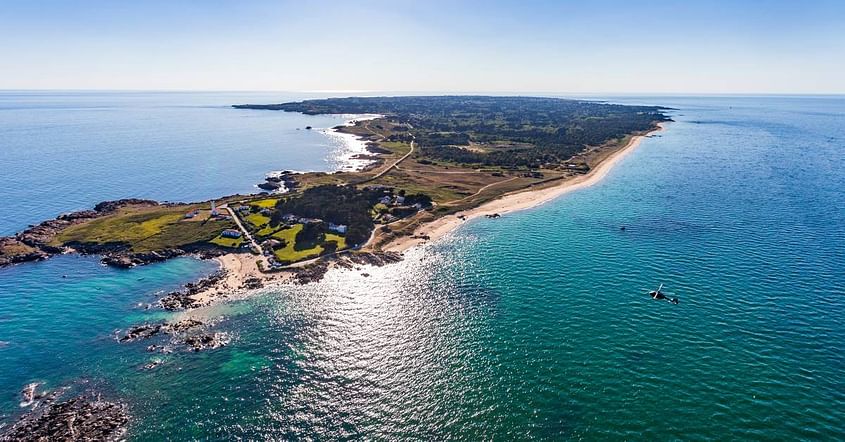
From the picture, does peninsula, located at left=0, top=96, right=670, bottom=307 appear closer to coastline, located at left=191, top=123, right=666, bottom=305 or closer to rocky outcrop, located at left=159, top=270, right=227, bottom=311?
coastline, located at left=191, top=123, right=666, bottom=305

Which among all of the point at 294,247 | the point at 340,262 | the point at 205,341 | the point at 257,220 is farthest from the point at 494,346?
the point at 257,220

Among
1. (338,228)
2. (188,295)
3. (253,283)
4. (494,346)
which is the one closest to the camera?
(494,346)

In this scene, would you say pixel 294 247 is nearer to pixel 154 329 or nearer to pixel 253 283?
pixel 253 283

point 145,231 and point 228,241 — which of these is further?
point 145,231

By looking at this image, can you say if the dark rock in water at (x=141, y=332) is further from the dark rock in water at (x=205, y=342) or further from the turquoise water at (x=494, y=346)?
the dark rock in water at (x=205, y=342)

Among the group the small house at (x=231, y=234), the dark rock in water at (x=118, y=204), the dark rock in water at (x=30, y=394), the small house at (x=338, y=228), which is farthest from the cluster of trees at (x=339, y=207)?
the dark rock in water at (x=30, y=394)

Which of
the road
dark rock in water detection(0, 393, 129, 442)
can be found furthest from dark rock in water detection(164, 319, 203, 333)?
the road

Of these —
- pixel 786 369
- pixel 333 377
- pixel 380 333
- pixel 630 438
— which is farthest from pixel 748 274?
pixel 333 377
